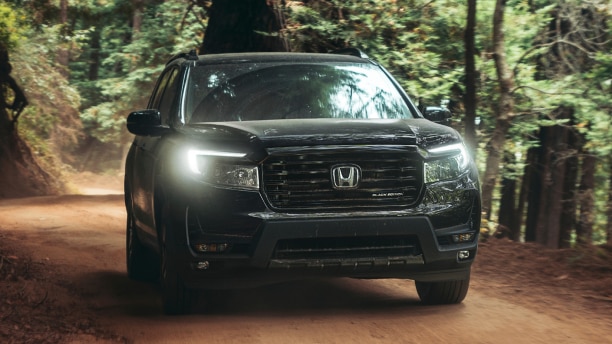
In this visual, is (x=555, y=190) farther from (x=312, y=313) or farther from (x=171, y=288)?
(x=171, y=288)

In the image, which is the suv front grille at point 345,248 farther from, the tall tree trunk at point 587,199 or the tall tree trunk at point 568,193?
the tall tree trunk at point 568,193

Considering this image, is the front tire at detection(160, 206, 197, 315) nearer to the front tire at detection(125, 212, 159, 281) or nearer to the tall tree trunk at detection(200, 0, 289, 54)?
the front tire at detection(125, 212, 159, 281)

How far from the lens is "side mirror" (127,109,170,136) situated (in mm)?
7641

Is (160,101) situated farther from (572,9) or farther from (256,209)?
(572,9)

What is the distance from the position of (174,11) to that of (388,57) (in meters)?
17.3

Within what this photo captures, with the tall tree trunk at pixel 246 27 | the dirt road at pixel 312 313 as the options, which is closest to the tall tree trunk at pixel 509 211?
the tall tree trunk at pixel 246 27

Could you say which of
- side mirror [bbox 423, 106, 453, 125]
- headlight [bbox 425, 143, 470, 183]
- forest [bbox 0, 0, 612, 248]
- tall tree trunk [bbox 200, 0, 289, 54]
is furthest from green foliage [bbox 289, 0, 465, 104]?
headlight [bbox 425, 143, 470, 183]

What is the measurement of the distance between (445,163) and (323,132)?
849 millimetres

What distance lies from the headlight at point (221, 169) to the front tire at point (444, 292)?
5.72ft

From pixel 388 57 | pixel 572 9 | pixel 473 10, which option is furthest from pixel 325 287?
pixel 572 9

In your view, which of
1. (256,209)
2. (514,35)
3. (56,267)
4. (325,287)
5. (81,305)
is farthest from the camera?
(514,35)

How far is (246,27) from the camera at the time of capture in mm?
16438

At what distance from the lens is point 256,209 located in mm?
6461

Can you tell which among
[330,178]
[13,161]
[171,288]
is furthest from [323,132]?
[13,161]
